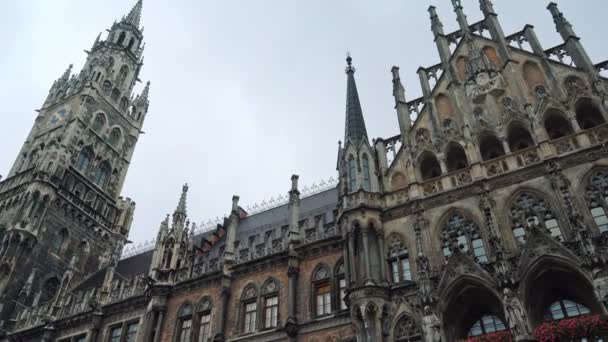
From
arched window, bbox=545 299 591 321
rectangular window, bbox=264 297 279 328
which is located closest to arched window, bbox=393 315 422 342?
arched window, bbox=545 299 591 321

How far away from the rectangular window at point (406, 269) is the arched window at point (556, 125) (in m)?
7.83

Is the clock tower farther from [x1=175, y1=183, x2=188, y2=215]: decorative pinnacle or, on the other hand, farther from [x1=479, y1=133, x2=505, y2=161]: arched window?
[x1=479, y1=133, x2=505, y2=161]: arched window

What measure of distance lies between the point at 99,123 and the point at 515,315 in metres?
41.5

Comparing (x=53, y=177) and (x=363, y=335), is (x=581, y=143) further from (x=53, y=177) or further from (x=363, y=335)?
(x=53, y=177)

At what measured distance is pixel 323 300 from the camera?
2127 centimetres

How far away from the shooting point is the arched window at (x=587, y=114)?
19406 millimetres

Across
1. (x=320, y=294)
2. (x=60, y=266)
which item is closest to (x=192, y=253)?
(x=320, y=294)

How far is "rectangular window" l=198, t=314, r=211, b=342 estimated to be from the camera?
75.9 ft

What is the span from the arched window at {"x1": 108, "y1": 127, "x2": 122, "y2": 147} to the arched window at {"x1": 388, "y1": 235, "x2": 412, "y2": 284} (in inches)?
1390

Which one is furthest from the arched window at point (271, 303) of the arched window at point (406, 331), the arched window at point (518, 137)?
the arched window at point (518, 137)

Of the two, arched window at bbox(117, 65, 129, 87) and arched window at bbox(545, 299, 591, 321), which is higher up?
arched window at bbox(117, 65, 129, 87)

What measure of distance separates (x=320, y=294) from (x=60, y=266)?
24464 millimetres

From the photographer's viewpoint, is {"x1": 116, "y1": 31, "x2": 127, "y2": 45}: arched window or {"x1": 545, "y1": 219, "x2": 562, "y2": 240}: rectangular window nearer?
{"x1": 545, "y1": 219, "x2": 562, "y2": 240}: rectangular window

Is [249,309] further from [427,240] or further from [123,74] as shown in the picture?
[123,74]
